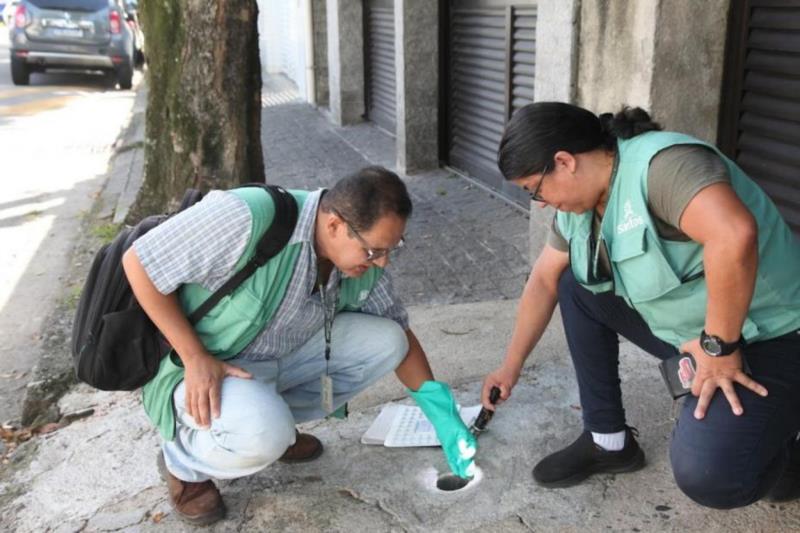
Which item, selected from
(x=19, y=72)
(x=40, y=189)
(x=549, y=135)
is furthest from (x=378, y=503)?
(x=19, y=72)

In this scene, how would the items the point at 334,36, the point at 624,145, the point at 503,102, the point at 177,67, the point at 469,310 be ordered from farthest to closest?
the point at 334,36
the point at 503,102
the point at 177,67
the point at 469,310
the point at 624,145

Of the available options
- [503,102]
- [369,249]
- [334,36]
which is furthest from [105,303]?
[334,36]

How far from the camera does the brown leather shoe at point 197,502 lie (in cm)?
268

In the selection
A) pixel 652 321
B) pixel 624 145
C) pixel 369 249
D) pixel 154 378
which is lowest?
pixel 154 378

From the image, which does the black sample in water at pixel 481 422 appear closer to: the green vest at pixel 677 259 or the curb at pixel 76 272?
the green vest at pixel 677 259

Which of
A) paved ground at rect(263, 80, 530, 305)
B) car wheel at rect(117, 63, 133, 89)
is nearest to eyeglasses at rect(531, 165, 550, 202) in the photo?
paved ground at rect(263, 80, 530, 305)

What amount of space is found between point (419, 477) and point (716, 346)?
3.69 ft

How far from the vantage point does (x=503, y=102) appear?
683 cm

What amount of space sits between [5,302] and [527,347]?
4.03 meters

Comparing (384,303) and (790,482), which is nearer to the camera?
(790,482)

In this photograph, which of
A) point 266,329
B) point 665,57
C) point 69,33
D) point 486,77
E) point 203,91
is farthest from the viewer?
point 69,33

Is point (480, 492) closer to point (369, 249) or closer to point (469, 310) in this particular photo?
point (369, 249)

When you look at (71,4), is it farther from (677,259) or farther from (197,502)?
(677,259)

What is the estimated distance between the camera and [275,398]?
261 centimetres
